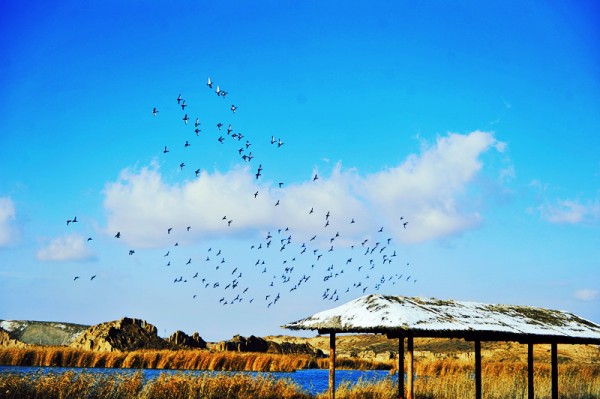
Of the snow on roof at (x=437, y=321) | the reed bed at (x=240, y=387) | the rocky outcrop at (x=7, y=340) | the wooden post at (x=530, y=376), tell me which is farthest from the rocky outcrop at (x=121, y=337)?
the snow on roof at (x=437, y=321)

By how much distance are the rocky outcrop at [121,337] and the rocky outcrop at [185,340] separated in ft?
3.56

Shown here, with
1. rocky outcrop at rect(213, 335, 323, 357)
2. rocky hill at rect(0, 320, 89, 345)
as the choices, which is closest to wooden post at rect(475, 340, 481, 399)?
rocky outcrop at rect(213, 335, 323, 357)

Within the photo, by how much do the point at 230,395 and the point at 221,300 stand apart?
13628 mm

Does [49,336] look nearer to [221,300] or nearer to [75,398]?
[221,300]

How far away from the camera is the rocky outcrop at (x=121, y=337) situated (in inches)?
2424

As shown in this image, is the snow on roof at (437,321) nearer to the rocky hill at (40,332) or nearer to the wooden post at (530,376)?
the wooden post at (530,376)

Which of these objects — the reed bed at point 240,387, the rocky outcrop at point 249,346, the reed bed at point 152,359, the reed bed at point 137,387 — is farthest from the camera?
the rocky outcrop at point 249,346

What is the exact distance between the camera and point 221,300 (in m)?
36.8

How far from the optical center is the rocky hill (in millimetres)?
80875

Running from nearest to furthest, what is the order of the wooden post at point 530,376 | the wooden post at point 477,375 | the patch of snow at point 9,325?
the wooden post at point 477,375 < the wooden post at point 530,376 < the patch of snow at point 9,325

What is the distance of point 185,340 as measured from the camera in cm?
7025

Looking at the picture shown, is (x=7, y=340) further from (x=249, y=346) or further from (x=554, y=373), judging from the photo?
(x=554, y=373)

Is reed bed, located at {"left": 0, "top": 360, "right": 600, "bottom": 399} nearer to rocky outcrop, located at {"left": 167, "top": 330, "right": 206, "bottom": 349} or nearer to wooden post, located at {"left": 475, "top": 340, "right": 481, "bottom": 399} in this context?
wooden post, located at {"left": 475, "top": 340, "right": 481, "bottom": 399}

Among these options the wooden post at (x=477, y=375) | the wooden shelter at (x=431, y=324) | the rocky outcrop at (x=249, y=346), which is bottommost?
the rocky outcrop at (x=249, y=346)
